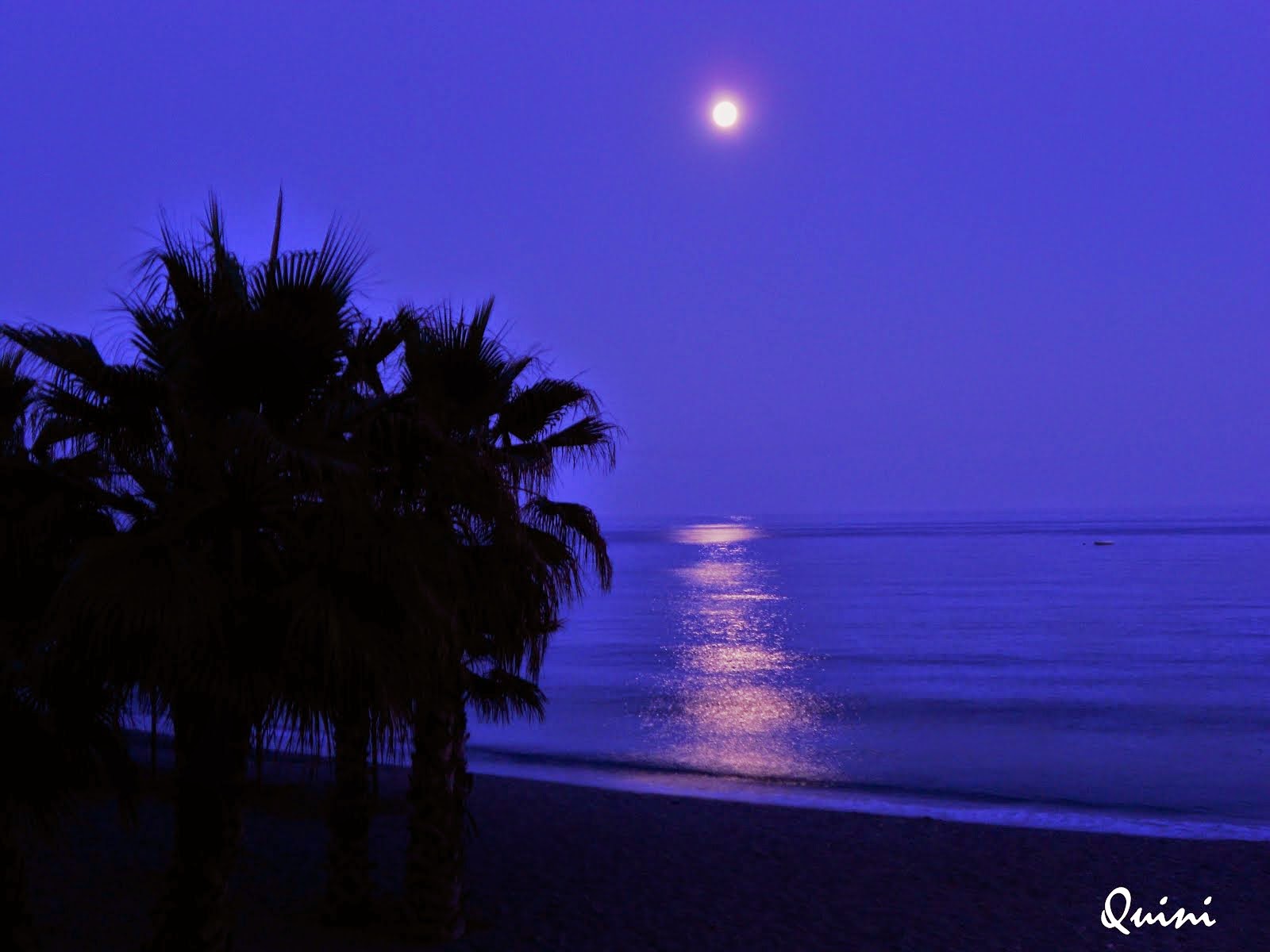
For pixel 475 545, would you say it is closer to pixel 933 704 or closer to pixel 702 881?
pixel 702 881

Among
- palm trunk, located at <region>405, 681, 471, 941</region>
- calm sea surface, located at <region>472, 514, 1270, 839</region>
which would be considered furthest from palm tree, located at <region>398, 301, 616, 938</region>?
calm sea surface, located at <region>472, 514, 1270, 839</region>

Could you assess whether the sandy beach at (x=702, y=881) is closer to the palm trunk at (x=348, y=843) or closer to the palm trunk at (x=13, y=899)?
the palm trunk at (x=348, y=843)

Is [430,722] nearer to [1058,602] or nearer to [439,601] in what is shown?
[439,601]

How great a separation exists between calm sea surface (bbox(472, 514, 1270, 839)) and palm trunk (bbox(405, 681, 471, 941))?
29.5 ft

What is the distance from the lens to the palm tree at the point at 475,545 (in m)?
6.41

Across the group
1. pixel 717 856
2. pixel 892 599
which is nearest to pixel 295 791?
pixel 717 856

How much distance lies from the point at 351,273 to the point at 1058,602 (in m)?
59.8

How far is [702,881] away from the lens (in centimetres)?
1153

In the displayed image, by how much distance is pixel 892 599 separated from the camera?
204ft

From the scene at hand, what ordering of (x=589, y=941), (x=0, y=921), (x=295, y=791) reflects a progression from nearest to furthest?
(x=0, y=921), (x=589, y=941), (x=295, y=791)

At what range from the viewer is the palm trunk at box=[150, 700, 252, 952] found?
5996 mm

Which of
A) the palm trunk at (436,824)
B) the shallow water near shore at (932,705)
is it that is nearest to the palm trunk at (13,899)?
the shallow water near shore at (932,705)

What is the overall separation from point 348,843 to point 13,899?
275 cm

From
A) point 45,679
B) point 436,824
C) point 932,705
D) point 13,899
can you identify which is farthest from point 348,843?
point 932,705
